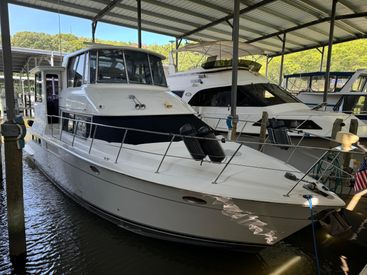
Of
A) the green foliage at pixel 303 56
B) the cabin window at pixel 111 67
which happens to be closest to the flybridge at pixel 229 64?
the cabin window at pixel 111 67

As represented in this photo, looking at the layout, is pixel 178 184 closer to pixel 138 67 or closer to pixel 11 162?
pixel 11 162

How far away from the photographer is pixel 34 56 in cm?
1555

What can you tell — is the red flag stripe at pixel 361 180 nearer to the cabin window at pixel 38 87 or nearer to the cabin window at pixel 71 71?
the cabin window at pixel 71 71

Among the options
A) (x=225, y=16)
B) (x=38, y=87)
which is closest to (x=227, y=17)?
(x=225, y=16)

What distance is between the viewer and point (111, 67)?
539 centimetres

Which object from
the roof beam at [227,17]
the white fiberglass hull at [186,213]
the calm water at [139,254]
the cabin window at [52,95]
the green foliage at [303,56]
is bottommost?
the calm water at [139,254]

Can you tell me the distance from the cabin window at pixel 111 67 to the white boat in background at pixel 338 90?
7.82 meters

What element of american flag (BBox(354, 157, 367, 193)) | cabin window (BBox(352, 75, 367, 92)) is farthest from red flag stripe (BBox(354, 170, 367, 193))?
cabin window (BBox(352, 75, 367, 92))

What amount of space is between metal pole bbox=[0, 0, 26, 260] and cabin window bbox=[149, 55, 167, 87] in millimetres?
2706

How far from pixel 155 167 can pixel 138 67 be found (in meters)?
2.60

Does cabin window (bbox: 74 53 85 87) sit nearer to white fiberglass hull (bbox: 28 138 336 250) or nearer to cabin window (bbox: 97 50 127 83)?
cabin window (bbox: 97 50 127 83)

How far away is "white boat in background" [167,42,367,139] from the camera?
786 cm

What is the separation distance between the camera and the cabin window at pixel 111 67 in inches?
209

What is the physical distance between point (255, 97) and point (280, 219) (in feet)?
20.0
